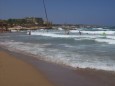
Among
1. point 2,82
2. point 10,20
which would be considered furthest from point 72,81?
point 10,20

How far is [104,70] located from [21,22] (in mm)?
152868

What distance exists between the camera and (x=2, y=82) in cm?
641

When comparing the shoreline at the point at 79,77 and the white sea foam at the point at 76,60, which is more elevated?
the shoreline at the point at 79,77

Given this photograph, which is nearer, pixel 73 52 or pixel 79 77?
pixel 79 77

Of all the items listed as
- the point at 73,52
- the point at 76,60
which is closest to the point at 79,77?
the point at 76,60

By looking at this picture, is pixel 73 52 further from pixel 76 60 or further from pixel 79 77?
pixel 79 77

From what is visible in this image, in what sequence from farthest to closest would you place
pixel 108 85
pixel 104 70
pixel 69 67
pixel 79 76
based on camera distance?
pixel 69 67 → pixel 104 70 → pixel 79 76 → pixel 108 85

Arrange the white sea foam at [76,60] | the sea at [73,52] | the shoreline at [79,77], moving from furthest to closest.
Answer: the sea at [73,52] < the white sea foam at [76,60] < the shoreline at [79,77]

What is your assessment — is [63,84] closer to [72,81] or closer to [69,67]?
[72,81]

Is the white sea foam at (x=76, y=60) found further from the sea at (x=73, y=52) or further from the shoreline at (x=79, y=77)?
the shoreline at (x=79, y=77)

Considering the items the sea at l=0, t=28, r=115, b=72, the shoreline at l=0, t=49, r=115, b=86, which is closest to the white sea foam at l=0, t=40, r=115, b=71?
the sea at l=0, t=28, r=115, b=72

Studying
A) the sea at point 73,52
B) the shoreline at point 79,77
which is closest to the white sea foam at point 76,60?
the sea at point 73,52

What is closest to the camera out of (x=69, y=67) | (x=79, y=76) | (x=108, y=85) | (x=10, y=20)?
(x=108, y=85)

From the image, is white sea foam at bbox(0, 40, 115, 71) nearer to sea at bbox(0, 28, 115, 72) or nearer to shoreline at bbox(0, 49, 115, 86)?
sea at bbox(0, 28, 115, 72)
